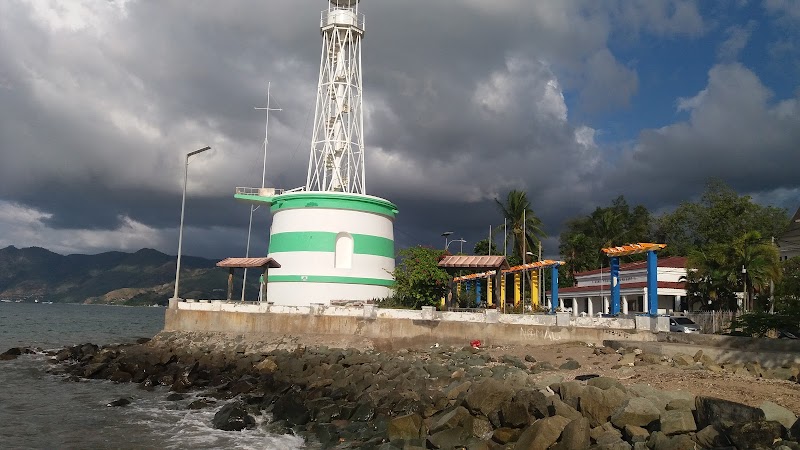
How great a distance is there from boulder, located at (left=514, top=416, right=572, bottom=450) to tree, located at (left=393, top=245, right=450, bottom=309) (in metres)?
19.9

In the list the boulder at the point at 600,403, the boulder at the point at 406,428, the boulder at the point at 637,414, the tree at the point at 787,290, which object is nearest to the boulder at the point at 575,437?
the boulder at the point at 637,414

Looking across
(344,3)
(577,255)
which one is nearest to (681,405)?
(344,3)

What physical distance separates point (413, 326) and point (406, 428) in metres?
11.8

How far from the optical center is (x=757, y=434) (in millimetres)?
9266

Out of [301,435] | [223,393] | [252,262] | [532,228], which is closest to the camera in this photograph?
[301,435]

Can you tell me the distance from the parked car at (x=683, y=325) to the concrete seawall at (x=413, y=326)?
4166mm

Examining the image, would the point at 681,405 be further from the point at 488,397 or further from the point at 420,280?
the point at 420,280

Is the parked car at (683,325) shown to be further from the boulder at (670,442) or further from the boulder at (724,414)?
the boulder at (670,442)

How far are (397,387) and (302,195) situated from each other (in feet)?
65.3

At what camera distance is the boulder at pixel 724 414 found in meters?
9.70

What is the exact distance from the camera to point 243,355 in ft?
83.5

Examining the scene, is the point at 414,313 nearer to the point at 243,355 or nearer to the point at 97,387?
the point at 243,355

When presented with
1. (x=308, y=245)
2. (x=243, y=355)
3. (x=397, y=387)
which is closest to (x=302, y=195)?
(x=308, y=245)

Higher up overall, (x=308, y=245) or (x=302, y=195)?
(x=302, y=195)
